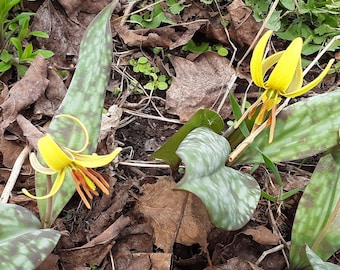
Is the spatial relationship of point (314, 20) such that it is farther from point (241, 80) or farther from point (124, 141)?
point (124, 141)

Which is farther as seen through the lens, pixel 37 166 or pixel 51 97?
pixel 51 97

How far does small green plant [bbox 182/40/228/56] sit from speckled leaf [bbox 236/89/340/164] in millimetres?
559

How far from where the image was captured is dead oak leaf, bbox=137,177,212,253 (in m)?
1.60

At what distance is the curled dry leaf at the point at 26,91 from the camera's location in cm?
178

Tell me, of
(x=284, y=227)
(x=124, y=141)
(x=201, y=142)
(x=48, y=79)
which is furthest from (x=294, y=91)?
(x=48, y=79)

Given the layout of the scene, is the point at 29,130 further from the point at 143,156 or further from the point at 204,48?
the point at 204,48

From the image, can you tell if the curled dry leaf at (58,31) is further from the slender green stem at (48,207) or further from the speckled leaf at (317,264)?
the speckled leaf at (317,264)

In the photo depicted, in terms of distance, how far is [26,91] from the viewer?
71.7 inches

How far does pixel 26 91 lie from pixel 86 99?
1.27 feet

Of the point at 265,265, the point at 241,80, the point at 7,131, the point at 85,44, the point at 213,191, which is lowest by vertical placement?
the point at 265,265

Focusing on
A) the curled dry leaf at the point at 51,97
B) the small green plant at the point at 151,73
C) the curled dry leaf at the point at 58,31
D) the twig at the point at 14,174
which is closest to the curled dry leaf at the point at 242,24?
the small green plant at the point at 151,73

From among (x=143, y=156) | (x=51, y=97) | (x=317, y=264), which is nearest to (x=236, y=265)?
(x=317, y=264)

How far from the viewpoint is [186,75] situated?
2047 mm

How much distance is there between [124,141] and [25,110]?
33 cm
